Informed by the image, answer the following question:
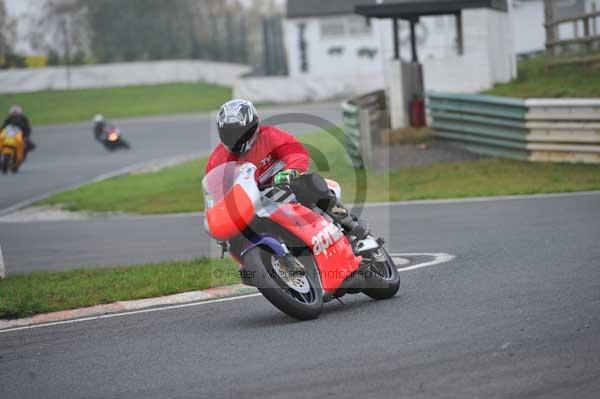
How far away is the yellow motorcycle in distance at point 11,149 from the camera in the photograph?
29.8 metres

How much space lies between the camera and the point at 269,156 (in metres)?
8.52

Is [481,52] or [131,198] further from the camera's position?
[481,52]

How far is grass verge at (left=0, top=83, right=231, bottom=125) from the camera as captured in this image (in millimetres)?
52219

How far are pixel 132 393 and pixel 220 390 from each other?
55cm

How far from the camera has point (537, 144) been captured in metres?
19.7

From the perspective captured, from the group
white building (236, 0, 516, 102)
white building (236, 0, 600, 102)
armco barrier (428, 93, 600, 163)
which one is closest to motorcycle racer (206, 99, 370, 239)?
armco barrier (428, 93, 600, 163)

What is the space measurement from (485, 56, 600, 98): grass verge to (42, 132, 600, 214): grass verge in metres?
2.99

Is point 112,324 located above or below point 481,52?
below

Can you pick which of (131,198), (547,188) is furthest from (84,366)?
(131,198)

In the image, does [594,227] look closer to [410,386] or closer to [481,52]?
[410,386]

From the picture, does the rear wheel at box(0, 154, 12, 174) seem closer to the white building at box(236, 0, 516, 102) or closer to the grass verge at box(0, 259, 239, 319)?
the white building at box(236, 0, 516, 102)

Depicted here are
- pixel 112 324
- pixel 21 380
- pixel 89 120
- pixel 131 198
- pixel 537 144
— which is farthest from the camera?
pixel 89 120

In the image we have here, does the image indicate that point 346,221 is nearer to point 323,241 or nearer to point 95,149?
point 323,241

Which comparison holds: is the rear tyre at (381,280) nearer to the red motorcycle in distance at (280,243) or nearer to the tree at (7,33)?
the red motorcycle in distance at (280,243)
